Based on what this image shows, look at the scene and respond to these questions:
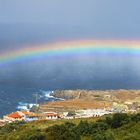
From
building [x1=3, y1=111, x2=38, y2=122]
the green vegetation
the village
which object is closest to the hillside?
the village

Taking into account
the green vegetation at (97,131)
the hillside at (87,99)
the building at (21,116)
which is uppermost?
the hillside at (87,99)

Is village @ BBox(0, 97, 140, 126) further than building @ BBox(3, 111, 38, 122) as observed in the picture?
No

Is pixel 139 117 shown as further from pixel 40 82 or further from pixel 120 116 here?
pixel 40 82

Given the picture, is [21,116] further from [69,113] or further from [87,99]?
[87,99]

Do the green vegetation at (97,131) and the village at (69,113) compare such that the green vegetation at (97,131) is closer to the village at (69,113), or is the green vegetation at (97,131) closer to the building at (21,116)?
the village at (69,113)

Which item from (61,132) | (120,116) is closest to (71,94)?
(120,116)

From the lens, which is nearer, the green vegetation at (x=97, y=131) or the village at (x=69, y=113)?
the green vegetation at (x=97, y=131)

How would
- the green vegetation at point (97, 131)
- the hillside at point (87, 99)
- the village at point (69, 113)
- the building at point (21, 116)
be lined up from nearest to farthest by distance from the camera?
the green vegetation at point (97, 131) < the village at point (69, 113) < the building at point (21, 116) < the hillside at point (87, 99)

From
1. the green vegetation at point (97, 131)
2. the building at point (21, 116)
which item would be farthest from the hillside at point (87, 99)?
the green vegetation at point (97, 131)

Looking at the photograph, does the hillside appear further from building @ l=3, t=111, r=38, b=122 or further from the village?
building @ l=3, t=111, r=38, b=122

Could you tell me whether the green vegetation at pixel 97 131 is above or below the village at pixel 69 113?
below

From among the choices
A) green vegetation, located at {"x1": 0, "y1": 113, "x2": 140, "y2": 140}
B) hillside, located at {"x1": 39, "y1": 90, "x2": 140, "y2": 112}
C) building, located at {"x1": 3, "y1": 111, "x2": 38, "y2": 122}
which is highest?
hillside, located at {"x1": 39, "y1": 90, "x2": 140, "y2": 112}
